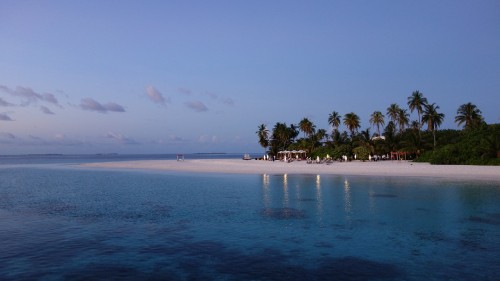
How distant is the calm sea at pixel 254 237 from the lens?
43.4 ft

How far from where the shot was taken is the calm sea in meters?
13.2

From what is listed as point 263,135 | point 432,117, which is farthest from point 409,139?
point 263,135

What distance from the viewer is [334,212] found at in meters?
24.8

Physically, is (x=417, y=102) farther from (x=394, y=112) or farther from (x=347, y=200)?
(x=347, y=200)

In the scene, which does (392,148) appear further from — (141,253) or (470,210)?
(141,253)

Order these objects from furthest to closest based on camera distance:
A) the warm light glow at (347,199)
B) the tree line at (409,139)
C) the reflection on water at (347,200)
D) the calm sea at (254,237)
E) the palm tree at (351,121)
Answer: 1. the palm tree at (351,121)
2. the tree line at (409,139)
3. the warm light glow at (347,199)
4. the reflection on water at (347,200)
5. the calm sea at (254,237)

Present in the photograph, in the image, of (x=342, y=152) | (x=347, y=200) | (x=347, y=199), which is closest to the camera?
(x=347, y=200)

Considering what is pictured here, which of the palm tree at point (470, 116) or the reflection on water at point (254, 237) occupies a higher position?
the palm tree at point (470, 116)

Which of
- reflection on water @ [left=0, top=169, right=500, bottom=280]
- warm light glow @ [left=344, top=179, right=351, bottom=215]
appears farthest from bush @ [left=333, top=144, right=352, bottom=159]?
reflection on water @ [left=0, top=169, right=500, bottom=280]

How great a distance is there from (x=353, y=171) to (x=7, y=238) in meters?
47.7

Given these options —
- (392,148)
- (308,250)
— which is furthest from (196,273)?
(392,148)

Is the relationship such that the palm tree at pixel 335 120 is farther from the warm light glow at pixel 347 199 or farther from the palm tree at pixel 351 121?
the warm light glow at pixel 347 199

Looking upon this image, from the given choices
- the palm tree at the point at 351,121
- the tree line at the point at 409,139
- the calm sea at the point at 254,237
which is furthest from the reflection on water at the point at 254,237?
the palm tree at the point at 351,121

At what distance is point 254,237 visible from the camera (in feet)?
59.2
